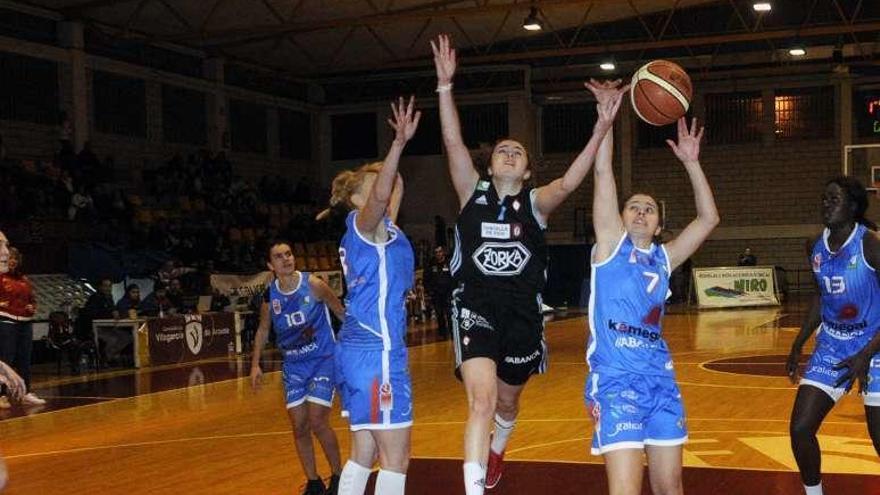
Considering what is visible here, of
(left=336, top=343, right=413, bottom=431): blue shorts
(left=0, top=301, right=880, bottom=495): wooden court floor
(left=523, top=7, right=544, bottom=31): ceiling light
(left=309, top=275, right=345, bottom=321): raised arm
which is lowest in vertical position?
(left=0, top=301, right=880, bottom=495): wooden court floor

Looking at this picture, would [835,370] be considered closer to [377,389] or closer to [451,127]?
[451,127]

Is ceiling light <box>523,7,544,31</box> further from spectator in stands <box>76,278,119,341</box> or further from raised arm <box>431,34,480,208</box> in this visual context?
raised arm <box>431,34,480,208</box>

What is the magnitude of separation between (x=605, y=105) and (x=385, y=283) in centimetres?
123

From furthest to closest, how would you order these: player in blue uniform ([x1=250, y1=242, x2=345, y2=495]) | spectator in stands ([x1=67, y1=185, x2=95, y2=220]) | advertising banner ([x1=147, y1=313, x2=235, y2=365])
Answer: spectator in stands ([x1=67, y1=185, x2=95, y2=220])
advertising banner ([x1=147, y1=313, x2=235, y2=365])
player in blue uniform ([x1=250, y1=242, x2=345, y2=495])

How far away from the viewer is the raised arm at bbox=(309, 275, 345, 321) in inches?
267

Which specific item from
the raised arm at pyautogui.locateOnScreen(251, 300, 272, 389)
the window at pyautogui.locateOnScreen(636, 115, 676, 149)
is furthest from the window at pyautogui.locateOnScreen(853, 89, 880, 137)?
the raised arm at pyautogui.locateOnScreen(251, 300, 272, 389)

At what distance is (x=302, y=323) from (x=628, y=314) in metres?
2.76

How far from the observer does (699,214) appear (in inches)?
195

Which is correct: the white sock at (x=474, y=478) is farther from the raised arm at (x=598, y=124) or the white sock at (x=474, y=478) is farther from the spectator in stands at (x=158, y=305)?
the spectator in stands at (x=158, y=305)

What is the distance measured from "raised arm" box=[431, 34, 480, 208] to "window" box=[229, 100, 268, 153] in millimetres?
24663

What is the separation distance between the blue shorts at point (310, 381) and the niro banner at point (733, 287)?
21.7m

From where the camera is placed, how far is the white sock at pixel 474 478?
5230 millimetres

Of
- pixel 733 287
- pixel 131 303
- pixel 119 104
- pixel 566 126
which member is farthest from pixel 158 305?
pixel 566 126

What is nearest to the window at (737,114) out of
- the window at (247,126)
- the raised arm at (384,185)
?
the window at (247,126)
